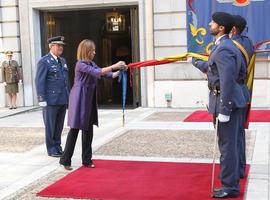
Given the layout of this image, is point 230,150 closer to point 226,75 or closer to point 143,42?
point 226,75

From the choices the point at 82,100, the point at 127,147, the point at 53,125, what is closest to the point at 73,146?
the point at 82,100

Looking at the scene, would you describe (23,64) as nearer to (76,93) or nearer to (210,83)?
(76,93)

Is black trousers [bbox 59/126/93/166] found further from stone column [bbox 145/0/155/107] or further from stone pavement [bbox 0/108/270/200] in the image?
stone column [bbox 145/0/155/107]

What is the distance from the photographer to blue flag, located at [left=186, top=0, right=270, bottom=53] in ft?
41.3

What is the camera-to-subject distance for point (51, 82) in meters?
7.54

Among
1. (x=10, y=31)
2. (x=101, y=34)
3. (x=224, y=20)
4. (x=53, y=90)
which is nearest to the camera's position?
(x=224, y=20)

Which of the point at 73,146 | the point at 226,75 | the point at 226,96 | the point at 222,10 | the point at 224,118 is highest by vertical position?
the point at 222,10

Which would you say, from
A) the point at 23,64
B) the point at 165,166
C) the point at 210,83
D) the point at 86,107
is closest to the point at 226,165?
the point at 210,83

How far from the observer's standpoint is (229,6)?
1273 cm

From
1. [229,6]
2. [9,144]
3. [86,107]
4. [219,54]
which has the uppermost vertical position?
[229,6]

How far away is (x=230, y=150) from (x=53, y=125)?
132 inches

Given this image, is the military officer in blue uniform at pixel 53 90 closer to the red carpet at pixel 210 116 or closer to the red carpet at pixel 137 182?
the red carpet at pixel 137 182

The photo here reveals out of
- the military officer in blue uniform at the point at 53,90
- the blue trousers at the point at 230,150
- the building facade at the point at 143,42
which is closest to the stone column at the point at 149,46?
the building facade at the point at 143,42

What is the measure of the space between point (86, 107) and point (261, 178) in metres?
2.46
